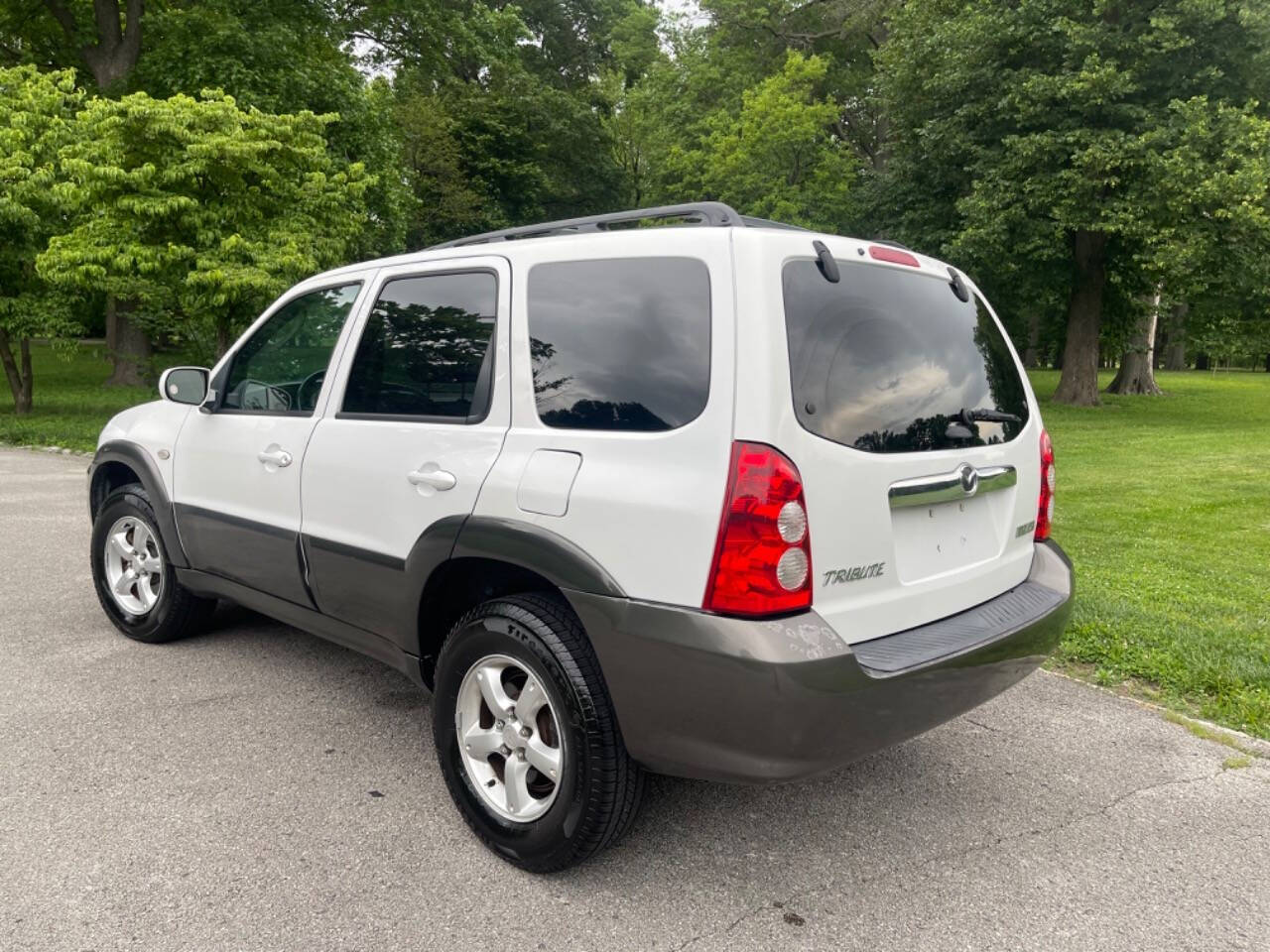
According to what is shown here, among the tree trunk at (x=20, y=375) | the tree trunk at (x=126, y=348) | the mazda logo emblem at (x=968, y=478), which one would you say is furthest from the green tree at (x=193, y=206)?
the mazda logo emblem at (x=968, y=478)

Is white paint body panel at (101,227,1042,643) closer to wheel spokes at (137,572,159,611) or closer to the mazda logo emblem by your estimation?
the mazda logo emblem

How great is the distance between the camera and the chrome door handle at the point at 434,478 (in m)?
2.90

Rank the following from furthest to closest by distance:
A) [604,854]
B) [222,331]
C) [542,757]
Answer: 1. [222,331]
2. [604,854]
3. [542,757]

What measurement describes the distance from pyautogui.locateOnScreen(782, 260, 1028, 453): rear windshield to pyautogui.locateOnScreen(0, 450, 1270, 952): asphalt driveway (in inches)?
49.2

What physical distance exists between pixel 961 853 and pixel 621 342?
1.85 meters

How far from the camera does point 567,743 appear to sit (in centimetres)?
254

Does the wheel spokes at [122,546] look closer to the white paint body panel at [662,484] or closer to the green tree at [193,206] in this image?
the white paint body panel at [662,484]

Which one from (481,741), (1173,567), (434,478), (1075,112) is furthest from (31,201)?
(1075,112)

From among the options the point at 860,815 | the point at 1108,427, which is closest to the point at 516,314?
the point at 860,815

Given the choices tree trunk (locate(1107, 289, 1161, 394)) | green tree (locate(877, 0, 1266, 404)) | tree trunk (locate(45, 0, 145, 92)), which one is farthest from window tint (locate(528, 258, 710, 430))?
tree trunk (locate(1107, 289, 1161, 394))

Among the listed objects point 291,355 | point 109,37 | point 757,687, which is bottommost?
point 757,687

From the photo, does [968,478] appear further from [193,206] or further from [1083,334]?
[1083,334]

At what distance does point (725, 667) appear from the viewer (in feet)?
7.44

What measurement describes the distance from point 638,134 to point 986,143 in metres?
18.5
